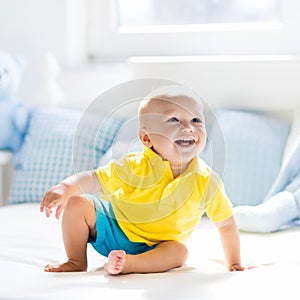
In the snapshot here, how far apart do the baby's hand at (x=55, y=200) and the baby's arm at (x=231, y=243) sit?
31cm

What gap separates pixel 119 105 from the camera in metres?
1.43

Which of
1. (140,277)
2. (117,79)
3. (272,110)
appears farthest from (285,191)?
(117,79)

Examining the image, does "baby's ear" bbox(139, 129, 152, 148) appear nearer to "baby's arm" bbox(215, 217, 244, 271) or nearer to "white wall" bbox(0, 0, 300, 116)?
"baby's arm" bbox(215, 217, 244, 271)

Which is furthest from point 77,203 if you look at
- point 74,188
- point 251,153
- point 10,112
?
point 10,112

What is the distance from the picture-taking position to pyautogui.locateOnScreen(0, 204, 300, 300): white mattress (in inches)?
47.2

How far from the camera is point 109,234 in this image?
4.68ft

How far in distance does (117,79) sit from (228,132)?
0.66 meters

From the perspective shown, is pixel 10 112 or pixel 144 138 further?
pixel 10 112

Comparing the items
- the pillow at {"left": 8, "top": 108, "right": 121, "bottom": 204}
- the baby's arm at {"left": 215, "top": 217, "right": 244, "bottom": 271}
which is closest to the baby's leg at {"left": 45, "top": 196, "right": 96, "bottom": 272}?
the baby's arm at {"left": 215, "top": 217, "right": 244, "bottom": 271}

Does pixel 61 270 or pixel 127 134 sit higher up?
pixel 127 134

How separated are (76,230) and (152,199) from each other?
6.2 inches

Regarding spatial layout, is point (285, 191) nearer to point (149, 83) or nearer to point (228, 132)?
point (228, 132)

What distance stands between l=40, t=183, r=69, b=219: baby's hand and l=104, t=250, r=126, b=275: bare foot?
13cm

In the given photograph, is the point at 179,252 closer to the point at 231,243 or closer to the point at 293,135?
the point at 231,243
